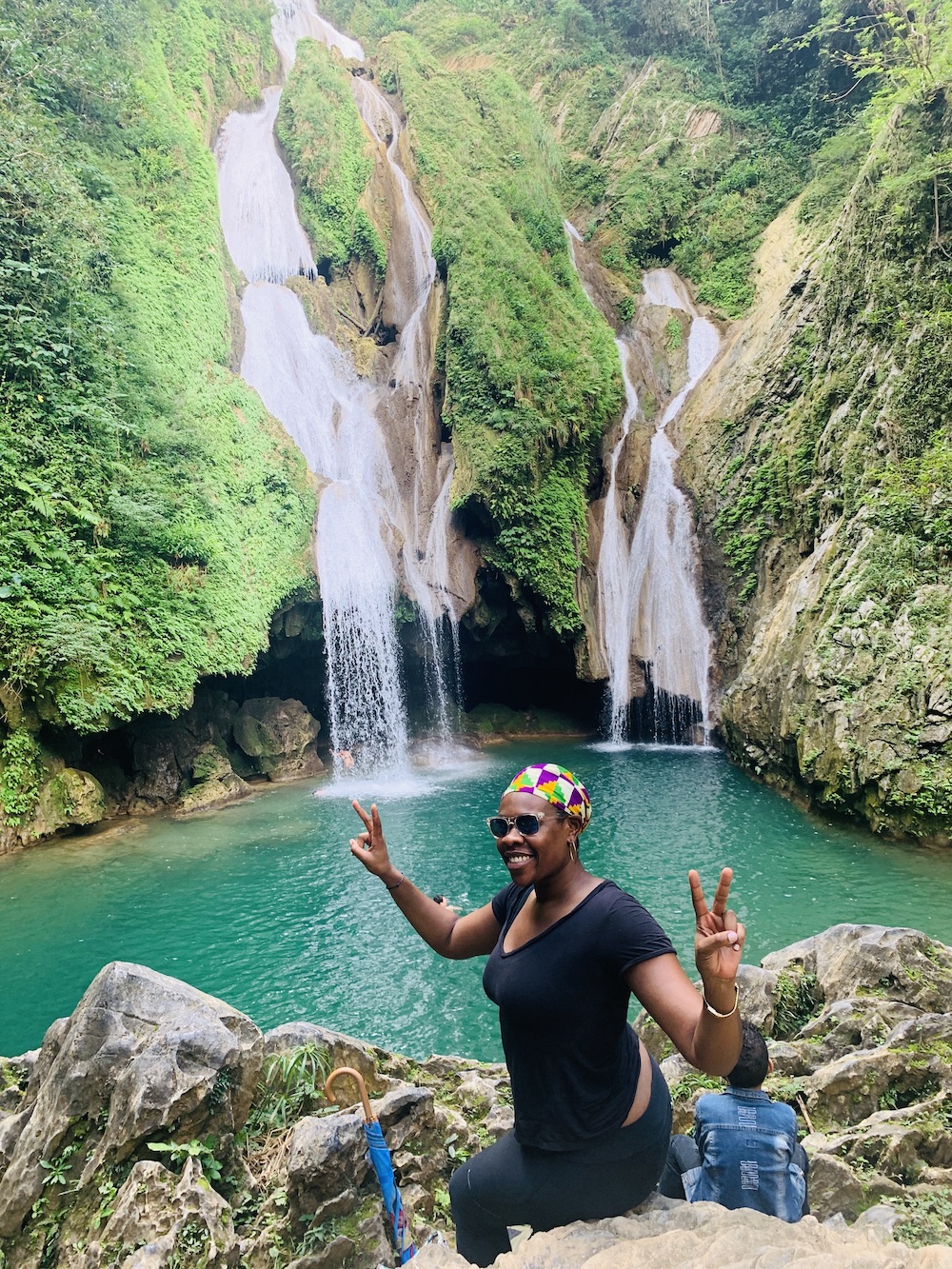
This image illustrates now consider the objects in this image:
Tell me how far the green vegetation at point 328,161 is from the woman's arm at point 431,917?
76.6 ft

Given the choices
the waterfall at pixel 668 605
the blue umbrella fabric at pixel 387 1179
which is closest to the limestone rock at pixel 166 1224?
the blue umbrella fabric at pixel 387 1179

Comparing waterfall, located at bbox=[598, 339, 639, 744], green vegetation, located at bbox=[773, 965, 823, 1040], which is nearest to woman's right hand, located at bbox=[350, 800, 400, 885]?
green vegetation, located at bbox=[773, 965, 823, 1040]

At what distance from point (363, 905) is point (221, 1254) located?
6.06 metres

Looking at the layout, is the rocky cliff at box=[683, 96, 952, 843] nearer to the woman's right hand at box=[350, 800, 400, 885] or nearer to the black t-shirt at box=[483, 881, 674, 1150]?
the woman's right hand at box=[350, 800, 400, 885]

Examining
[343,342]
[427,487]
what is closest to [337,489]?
[427,487]

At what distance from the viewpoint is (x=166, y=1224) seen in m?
2.67

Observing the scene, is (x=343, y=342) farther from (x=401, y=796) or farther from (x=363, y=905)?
(x=363, y=905)

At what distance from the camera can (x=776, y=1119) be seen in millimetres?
2420

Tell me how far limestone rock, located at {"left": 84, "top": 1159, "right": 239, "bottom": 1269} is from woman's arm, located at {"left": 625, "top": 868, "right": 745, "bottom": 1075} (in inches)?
82.4

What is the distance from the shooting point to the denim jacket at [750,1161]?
7.63ft

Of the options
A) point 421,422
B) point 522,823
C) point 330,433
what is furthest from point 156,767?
point 522,823

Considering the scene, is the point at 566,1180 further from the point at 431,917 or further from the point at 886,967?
the point at 886,967

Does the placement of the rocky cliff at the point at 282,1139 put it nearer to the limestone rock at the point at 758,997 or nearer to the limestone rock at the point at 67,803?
the limestone rock at the point at 758,997

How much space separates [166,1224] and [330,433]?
18940 millimetres
